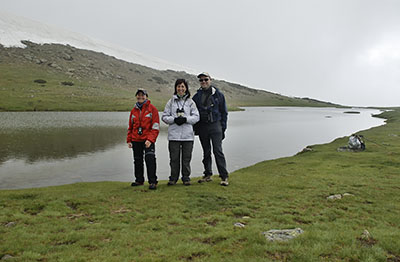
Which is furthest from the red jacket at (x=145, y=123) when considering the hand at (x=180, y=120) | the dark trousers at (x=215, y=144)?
the dark trousers at (x=215, y=144)

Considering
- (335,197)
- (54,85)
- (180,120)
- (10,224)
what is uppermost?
(54,85)

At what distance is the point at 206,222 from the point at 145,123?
5.38m

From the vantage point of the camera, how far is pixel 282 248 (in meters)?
5.87

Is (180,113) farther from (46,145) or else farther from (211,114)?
(46,145)

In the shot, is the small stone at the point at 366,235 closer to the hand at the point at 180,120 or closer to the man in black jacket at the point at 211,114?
the man in black jacket at the point at 211,114

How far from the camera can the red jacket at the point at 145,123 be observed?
11.5 metres

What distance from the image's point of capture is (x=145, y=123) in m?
11.5

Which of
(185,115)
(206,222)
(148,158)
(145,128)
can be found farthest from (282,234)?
(145,128)

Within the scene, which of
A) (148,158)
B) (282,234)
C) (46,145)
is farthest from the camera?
(46,145)

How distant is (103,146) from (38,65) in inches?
6901

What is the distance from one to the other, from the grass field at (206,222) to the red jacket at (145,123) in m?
2.46

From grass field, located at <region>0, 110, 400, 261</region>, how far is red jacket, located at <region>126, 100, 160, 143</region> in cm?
Answer: 246

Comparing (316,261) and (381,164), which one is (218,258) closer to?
(316,261)

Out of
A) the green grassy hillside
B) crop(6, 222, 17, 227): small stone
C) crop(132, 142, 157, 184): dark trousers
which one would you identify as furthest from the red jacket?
the green grassy hillside
